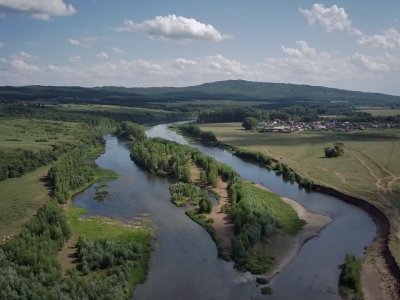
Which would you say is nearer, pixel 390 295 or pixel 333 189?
pixel 390 295

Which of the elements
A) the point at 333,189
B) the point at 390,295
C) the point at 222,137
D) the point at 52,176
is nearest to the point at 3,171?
the point at 52,176

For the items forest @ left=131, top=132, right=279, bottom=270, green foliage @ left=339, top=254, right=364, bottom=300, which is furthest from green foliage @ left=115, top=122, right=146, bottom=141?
green foliage @ left=339, top=254, right=364, bottom=300

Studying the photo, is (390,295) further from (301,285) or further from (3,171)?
(3,171)

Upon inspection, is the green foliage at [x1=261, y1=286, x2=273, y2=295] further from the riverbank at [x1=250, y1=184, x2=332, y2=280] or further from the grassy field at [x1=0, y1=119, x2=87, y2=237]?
the grassy field at [x1=0, y1=119, x2=87, y2=237]

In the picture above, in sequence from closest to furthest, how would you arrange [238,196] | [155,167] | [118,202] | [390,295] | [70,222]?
[390,295]
[70,222]
[238,196]
[118,202]
[155,167]

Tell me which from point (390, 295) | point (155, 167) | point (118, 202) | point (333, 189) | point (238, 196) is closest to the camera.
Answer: point (390, 295)

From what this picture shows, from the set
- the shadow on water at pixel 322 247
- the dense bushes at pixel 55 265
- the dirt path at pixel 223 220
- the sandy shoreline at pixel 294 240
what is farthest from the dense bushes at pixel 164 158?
the dense bushes at pixel 55 265

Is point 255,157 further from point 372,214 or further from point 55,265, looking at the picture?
point 55,265
